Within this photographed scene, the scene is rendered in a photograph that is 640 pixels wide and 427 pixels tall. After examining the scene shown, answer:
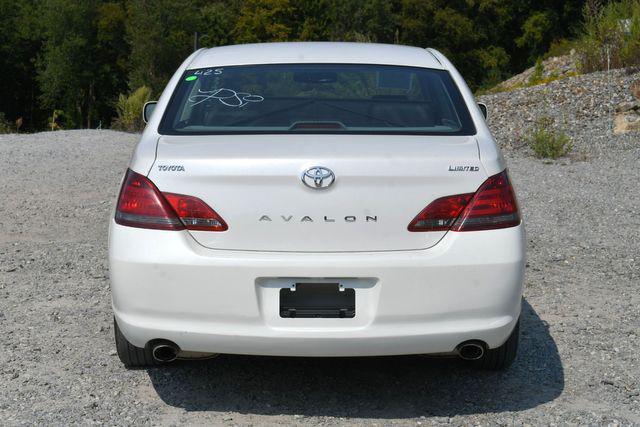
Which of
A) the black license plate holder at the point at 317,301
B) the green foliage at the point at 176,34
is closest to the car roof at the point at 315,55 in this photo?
the black license plate holder at the point at 317,301

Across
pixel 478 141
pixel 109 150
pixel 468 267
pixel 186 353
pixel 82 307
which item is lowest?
pixel 109 150

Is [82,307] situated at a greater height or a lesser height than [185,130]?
lesser

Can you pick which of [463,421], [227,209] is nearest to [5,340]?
[227,209]

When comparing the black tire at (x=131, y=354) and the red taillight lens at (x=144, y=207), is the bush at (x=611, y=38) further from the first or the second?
the red taillight lens at (x=144, y=207)

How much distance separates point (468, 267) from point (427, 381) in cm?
103

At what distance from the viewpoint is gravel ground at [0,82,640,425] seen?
166 inches

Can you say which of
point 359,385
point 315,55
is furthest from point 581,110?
point 359,385

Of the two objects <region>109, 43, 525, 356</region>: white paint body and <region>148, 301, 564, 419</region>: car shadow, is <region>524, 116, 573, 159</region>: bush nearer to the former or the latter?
<region>148, 301, 564, 419</region>: car shadow

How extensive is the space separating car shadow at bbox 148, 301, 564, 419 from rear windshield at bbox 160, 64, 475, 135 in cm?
123

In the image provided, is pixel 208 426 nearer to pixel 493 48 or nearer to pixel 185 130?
pixel 185 130

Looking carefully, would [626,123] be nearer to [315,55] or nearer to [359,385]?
[315,55]

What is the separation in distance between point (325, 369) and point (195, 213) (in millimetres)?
1358

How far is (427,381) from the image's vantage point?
15.3 ft

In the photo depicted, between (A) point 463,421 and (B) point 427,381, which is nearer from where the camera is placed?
(A) point 463,421
